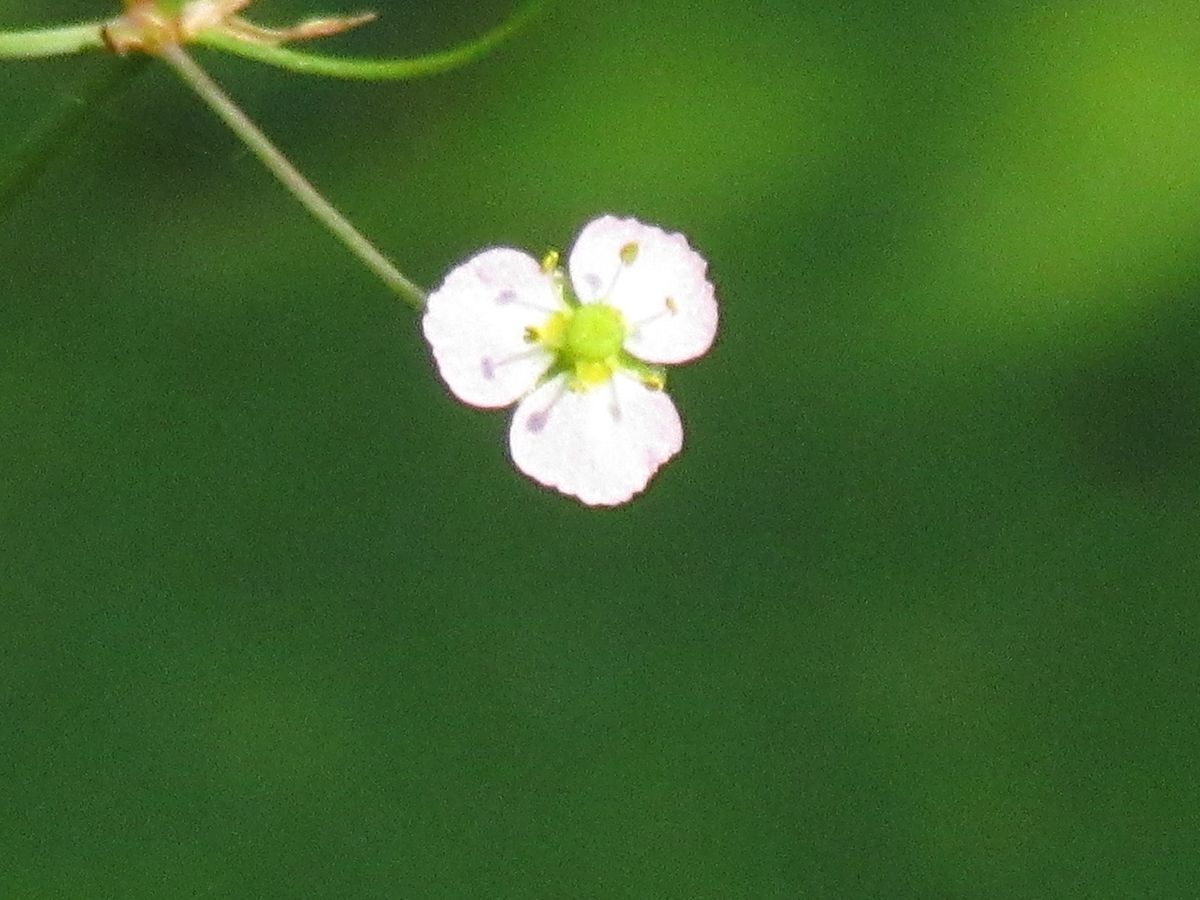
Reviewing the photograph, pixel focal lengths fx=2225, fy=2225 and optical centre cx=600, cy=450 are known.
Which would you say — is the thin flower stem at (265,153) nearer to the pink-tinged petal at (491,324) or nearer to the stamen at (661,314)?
the pink-tinged petal at (491,324)

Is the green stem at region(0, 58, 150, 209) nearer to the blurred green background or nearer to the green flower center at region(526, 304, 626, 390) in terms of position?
the green flower center at region(526, 304, 626, 390)

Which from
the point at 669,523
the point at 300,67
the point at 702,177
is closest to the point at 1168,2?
the point at 702,177

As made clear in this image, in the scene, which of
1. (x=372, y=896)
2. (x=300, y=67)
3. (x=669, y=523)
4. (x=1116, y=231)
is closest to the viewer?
(x=300, y=67)

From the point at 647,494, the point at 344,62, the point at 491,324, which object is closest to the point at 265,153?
the point at 344,62

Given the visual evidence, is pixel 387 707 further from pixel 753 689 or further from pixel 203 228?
pixel 203 228

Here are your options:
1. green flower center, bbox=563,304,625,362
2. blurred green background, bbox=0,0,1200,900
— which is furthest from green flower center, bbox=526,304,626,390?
blurred green background, bbox=0,0,1200,900

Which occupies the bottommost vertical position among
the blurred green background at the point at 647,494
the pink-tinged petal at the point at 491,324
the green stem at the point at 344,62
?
the pink-tinged petal at the point at 491,324

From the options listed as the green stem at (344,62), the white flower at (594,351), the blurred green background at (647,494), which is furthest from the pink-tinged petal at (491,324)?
the blurred green background at (647,494)

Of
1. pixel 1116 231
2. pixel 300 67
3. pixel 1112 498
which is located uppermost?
pixel 1116 231
